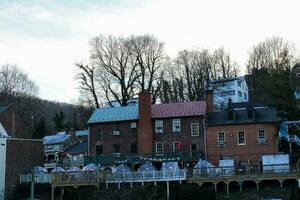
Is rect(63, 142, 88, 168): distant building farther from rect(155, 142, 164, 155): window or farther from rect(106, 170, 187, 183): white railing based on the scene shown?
rect(106, 170, 187, 183): white railing

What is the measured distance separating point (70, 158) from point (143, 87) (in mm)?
15269

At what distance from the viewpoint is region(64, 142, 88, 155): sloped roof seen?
70369 mm

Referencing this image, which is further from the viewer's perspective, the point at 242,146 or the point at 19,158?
the point at 19,158

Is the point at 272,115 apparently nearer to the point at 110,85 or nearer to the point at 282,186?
the point at 282,186

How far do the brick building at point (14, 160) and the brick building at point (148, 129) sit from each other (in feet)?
28.6

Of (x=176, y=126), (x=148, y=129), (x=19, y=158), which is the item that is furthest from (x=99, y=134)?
(x=19, y=158)

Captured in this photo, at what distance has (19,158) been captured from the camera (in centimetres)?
5728

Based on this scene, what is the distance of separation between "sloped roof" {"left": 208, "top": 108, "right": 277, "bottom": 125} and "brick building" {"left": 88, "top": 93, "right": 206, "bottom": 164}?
4.97 ft

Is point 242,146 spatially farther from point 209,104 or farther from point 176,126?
point 176,126

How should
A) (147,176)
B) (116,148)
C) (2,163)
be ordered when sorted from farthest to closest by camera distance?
(2,163), (116,148), (147,176)

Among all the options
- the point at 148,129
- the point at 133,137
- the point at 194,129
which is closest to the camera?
the point at 194,129

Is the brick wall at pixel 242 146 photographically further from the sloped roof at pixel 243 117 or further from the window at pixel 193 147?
the window at pixel 193 147

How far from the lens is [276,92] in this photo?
4025 centimetres

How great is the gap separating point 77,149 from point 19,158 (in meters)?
15.2
